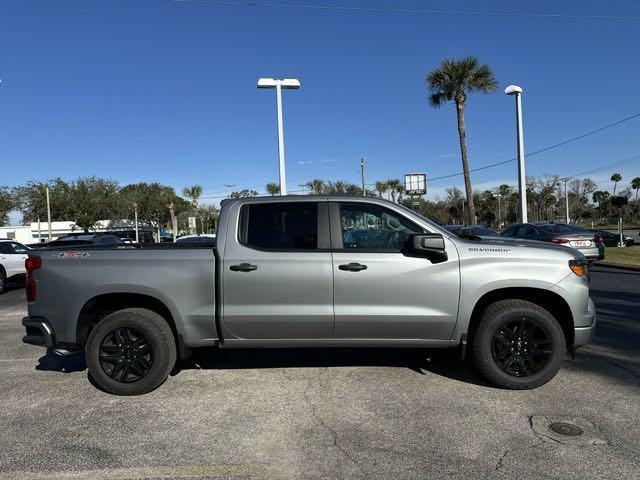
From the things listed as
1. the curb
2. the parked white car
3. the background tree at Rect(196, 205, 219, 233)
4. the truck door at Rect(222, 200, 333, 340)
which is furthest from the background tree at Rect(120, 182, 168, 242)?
the truck door at Rect(222, 200, 333, 340)

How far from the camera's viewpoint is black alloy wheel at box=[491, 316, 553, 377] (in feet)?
15.9

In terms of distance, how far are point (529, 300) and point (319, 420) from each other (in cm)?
242

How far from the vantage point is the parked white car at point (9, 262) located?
48.6ft

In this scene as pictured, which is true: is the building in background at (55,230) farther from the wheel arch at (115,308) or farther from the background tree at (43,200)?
the wheel arch at (115,308)

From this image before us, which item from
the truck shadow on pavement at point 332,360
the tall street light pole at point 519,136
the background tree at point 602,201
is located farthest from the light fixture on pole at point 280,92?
the background tree at point 602,201

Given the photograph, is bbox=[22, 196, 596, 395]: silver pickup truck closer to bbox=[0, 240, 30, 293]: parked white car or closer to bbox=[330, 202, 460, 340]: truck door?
bbox=[330, 202, 460, 340]: truck door

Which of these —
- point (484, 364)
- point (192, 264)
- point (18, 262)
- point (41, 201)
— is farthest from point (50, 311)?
point (41, 201)

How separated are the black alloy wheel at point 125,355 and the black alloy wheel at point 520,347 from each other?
3.35m

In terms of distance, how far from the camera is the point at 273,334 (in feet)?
16.0

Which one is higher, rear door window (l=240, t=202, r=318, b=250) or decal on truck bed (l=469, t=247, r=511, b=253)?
rear door window (l=240, t=202, r=318, b=250)

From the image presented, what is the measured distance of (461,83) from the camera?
29203mm

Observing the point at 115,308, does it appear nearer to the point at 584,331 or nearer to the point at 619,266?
the point at 584,331

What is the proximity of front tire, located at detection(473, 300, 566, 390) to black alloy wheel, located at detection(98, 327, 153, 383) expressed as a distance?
3.20m

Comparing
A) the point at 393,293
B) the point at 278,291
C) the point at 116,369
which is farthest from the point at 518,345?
the point at 116,369
